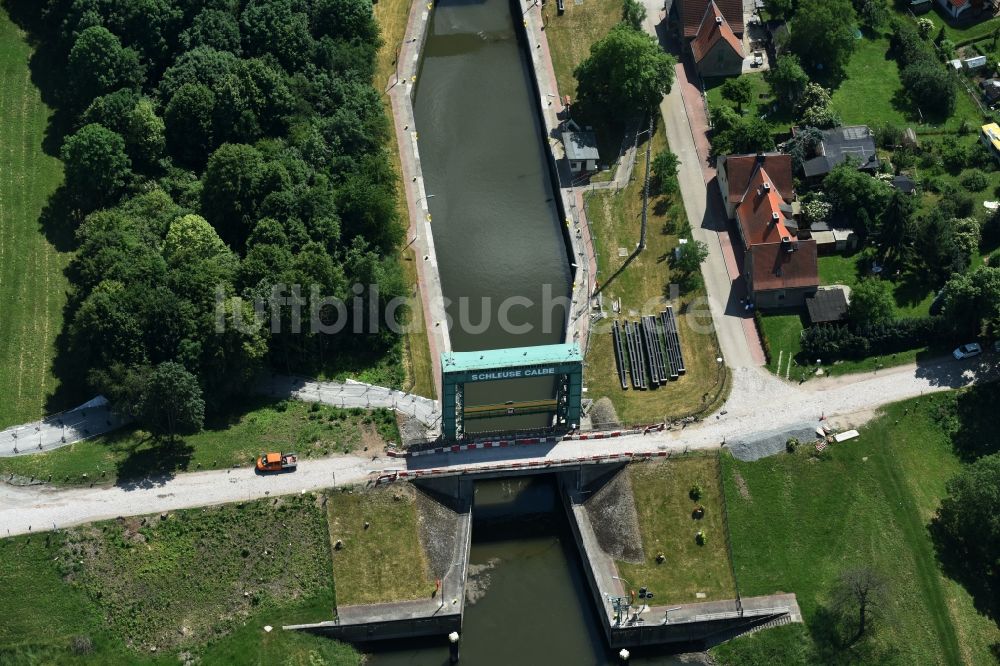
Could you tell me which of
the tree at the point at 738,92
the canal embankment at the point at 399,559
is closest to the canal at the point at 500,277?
the canal embankment at the point at 399,559

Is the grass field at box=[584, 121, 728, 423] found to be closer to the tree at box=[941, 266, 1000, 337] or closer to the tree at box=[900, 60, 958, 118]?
the tree at box=[941, 266, 1000, 337]

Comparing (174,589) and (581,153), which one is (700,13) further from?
(174,589)

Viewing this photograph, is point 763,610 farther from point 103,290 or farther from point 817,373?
point 103,290

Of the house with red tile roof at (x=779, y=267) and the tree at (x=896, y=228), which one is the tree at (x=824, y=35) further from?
the house with red tile roof at (x=779, y=267)

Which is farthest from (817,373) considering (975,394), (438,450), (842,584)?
(438,450)

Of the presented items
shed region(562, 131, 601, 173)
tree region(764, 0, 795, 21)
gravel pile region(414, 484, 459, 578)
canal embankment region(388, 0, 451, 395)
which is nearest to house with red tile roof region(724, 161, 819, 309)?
shed region(562, 131, 601, 173)

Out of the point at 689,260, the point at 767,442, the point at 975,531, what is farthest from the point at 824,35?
the point at 975,531
